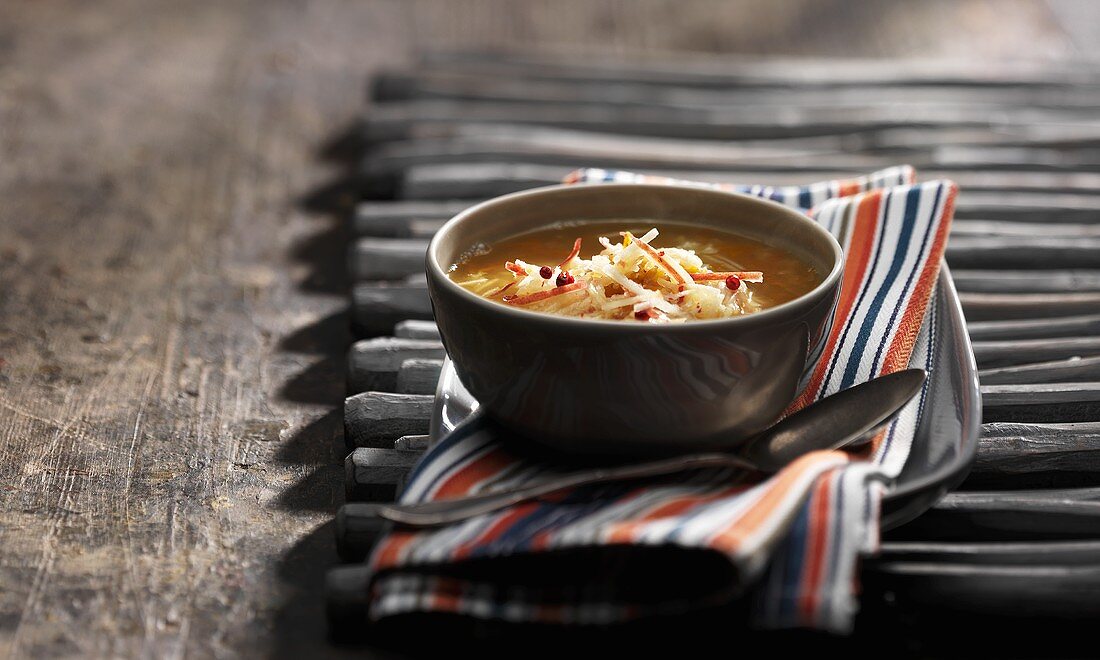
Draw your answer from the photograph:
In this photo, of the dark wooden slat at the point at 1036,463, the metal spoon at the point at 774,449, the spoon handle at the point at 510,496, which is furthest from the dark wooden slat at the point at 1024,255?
the spoon handle at the point at 510,496

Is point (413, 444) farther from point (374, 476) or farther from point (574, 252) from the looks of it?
point (574, 252)

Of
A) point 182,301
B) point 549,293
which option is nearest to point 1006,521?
point 549,293

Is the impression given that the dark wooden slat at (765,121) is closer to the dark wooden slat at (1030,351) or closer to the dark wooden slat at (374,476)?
the dark wooden slat at (1030,351)

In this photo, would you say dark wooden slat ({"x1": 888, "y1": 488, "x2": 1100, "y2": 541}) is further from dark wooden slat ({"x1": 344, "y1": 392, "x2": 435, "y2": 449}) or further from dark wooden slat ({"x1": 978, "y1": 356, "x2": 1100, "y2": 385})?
dark wooden slat ({"x1": 344, "y1": 392, "x2": 435, "y2": 449})

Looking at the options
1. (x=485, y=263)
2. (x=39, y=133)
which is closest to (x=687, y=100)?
(x=39, y=133)

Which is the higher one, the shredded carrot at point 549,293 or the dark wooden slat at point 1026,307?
the shredded carrot at point 549,293
